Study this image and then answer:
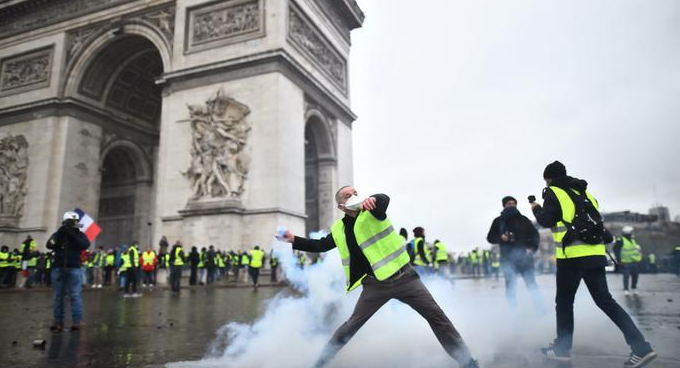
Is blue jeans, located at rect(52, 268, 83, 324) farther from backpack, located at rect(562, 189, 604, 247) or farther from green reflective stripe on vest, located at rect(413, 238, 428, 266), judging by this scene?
green reflective stripe on vest, located at rect(413, 238, 428, 266)

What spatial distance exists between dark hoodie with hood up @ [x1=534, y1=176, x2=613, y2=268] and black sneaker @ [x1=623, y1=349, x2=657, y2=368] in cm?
70

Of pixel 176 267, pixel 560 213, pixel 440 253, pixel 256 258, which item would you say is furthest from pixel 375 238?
pixel 176 267

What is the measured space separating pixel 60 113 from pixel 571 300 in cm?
2399

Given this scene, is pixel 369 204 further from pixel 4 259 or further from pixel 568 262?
pixel 4 259

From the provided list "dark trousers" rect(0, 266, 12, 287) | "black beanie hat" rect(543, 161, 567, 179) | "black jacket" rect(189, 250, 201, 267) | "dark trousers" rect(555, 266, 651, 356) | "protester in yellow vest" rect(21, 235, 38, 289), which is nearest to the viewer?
"dark trousers" rect(555, 266, 651, 356)

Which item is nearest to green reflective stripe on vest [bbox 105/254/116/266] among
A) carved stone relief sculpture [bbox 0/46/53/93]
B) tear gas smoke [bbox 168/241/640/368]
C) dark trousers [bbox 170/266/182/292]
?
dark trousers [bbox 170/266/182/292]

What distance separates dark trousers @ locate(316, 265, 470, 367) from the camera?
3.37 meters

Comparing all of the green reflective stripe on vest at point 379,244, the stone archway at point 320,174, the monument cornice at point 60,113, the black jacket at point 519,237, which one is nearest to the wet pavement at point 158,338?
the green reflective stripe on vest at point 379,244

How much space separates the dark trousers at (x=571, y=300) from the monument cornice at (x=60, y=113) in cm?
2357

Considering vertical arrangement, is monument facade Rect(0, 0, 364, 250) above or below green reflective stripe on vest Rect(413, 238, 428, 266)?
above

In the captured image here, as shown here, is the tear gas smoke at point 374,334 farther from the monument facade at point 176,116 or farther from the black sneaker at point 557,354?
the monument facade at point 176,116

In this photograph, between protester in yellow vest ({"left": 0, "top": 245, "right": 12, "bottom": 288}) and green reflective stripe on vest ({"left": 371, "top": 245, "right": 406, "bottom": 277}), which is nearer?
green reflective stripe on vest ({"left": 371, "top": 245, "right": 406, "bottom": 277})

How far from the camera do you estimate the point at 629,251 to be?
428 inches

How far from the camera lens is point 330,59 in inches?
917
